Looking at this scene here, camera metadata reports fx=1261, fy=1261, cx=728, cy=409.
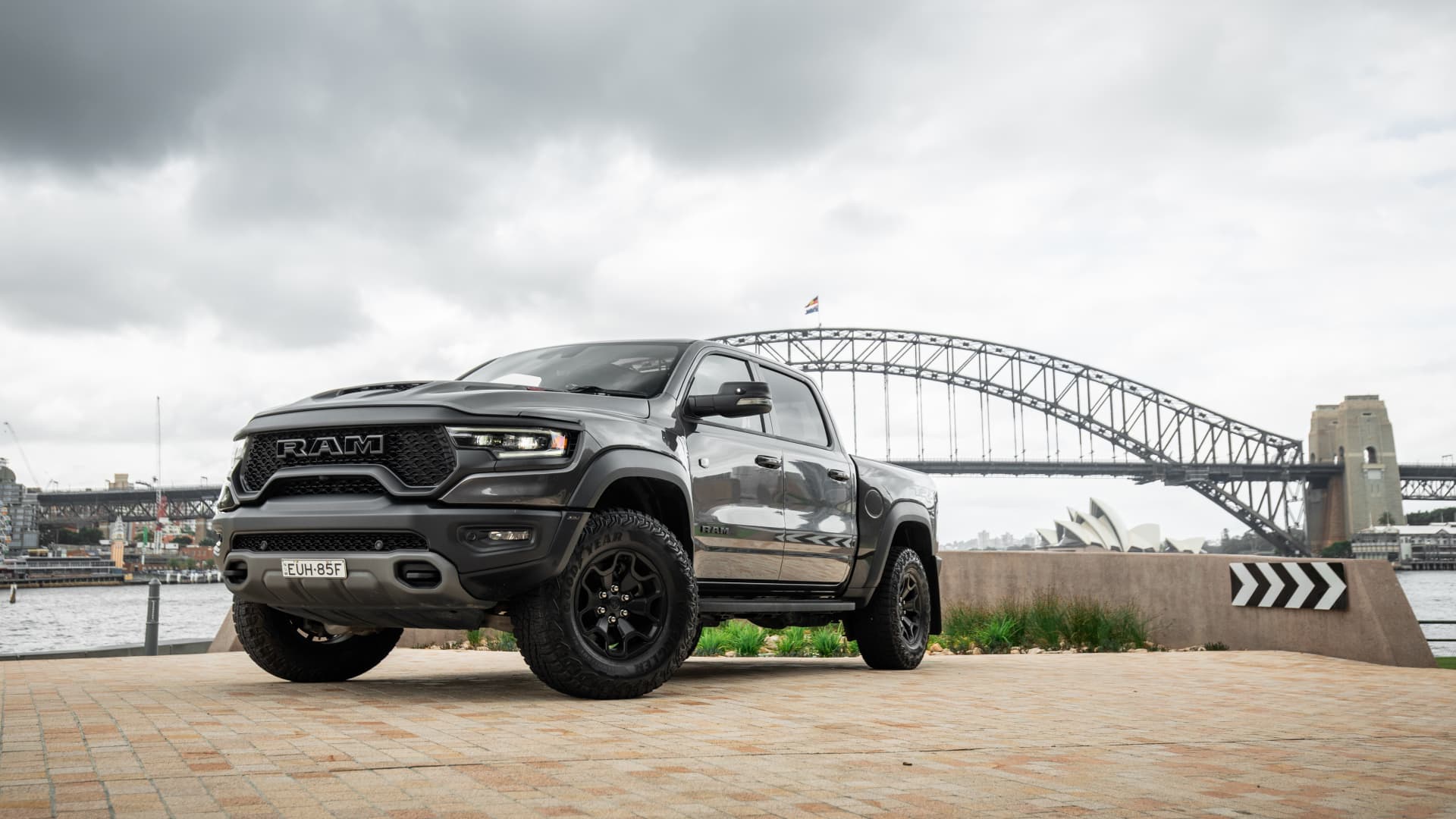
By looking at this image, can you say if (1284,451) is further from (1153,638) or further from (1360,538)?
(1153,638)

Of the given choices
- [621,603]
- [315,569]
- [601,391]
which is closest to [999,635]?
[601,391]

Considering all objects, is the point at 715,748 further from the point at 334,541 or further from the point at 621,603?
the point at 334,541

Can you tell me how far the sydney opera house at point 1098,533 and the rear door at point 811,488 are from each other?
213ft

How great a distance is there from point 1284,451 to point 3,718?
128678mm

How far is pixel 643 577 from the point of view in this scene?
6078 millimetres

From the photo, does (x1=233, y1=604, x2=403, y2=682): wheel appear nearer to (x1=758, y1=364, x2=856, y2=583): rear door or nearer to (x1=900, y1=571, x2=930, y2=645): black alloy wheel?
(x1=758, y1=364, x2=856, y2=583): rear door

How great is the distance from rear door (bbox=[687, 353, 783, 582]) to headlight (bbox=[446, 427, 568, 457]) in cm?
99

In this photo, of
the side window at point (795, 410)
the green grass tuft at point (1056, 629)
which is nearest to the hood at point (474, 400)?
the side window at point (795, 410)

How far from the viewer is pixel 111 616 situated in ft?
209

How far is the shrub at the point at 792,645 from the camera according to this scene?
38.7 ft

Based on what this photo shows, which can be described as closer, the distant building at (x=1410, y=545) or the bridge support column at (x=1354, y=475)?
the distant building at (x=1410, y=545)

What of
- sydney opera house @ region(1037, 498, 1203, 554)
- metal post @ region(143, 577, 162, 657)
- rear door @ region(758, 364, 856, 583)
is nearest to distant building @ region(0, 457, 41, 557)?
sydney opera house @ region(1037, 498, 1203, 554)

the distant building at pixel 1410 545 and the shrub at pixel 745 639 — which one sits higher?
the shrub at pixel 745 639

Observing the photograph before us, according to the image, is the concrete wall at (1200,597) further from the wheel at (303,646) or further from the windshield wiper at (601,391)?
the wheel at (303,646)
